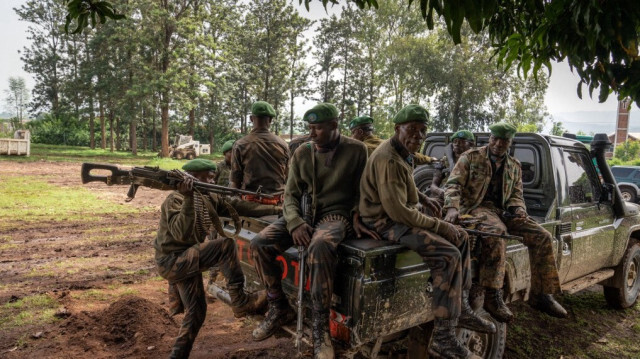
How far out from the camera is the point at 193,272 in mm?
3764

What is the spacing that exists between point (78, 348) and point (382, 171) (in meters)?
3.61

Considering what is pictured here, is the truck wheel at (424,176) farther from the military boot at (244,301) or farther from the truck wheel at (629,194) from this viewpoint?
the truck wheel at (629,194)

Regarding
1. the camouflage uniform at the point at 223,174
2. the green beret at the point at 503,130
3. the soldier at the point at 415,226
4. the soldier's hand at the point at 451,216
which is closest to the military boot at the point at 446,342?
the soldier at the point at 415,226

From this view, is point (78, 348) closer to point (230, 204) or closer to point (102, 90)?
point (230, 204)

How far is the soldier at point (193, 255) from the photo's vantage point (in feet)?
12.1

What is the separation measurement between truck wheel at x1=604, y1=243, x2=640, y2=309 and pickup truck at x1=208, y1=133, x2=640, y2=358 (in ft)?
0.05

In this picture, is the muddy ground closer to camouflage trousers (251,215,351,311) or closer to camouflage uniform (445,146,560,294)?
camouflage trousers (251,215,351,311)

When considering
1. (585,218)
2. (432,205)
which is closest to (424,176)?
(585,218)

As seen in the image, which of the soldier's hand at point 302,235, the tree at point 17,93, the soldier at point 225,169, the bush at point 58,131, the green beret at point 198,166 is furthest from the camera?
the tree at point 17,93

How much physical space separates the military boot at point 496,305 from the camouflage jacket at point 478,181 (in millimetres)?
907

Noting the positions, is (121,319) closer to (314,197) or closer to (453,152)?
(314,197)

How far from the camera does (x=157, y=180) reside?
347cm

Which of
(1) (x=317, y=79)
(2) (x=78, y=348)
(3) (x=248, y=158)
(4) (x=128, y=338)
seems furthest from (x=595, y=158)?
(1) (x=317, y=79)

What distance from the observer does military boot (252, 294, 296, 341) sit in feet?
10.9
